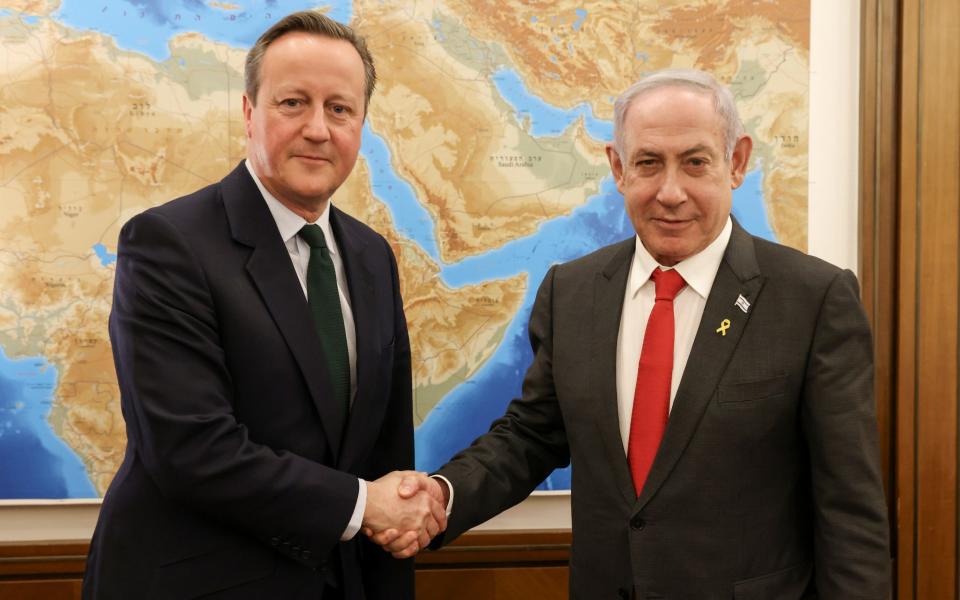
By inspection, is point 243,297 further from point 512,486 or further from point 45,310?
point 45,310

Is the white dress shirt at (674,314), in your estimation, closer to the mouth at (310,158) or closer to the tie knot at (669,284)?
the tie knot at (669,284)

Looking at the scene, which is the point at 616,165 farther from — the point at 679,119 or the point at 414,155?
the point at 414,155

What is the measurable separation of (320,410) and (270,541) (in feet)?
0.88

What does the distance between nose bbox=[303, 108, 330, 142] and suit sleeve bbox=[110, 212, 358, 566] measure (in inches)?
13.4

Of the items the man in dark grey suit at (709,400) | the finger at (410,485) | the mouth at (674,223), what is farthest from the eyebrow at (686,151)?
the finger at (410,485)

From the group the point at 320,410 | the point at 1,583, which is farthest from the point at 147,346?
the point at 1,583

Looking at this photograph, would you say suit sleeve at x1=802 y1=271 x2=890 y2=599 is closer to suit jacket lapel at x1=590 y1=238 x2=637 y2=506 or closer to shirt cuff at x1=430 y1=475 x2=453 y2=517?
suit jacket lapel at x1=590 y1=238 x2=637 y2=506

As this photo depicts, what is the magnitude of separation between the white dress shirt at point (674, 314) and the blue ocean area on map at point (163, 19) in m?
1.50

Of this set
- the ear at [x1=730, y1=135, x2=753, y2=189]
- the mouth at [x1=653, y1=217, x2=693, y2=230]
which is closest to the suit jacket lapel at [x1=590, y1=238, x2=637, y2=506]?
the mouth at [x1=653, y1=217, x2=693, y2=230]

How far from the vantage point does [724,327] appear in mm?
1533

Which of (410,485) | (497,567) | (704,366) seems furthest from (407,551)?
(497,567)

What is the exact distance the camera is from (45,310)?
2.41 m

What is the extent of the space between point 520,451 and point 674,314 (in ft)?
1.87

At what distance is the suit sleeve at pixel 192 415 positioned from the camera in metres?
1.47
